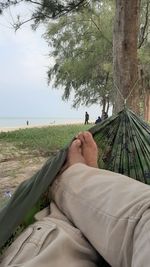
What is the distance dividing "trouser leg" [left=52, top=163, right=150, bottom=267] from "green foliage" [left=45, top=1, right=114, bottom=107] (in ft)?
30.8

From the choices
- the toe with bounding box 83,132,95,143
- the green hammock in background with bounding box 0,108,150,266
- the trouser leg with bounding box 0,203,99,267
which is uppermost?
the toe with bounding box 83,132,95,143

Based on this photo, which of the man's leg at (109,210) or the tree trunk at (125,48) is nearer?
the man's leg at (109,210)

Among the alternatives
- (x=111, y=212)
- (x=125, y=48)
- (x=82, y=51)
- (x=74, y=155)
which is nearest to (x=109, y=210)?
(x=111, y=212)

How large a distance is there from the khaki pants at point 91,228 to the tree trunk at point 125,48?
99.2 inches

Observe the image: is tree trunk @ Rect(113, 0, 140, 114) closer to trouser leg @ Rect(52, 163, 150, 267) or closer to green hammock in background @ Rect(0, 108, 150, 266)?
green hammock in background @ Rect(0, 108, 150, 266)

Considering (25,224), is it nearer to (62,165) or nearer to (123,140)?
Answer: (62,165)

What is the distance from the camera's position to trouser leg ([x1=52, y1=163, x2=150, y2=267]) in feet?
2.64

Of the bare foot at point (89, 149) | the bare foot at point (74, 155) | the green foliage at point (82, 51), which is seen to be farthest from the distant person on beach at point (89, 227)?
the green foliage at point (82, 51)

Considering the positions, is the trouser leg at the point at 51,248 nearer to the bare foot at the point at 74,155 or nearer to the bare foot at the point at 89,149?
the bare foot at the point at 74,155

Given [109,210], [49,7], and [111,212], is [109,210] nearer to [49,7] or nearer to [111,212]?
[111,212]

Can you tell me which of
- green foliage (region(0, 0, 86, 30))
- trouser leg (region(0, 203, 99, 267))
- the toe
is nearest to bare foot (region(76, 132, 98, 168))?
the toe

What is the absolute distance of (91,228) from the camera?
950 mm

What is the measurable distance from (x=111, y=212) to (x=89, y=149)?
64cm

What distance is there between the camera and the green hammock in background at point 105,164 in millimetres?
1154
